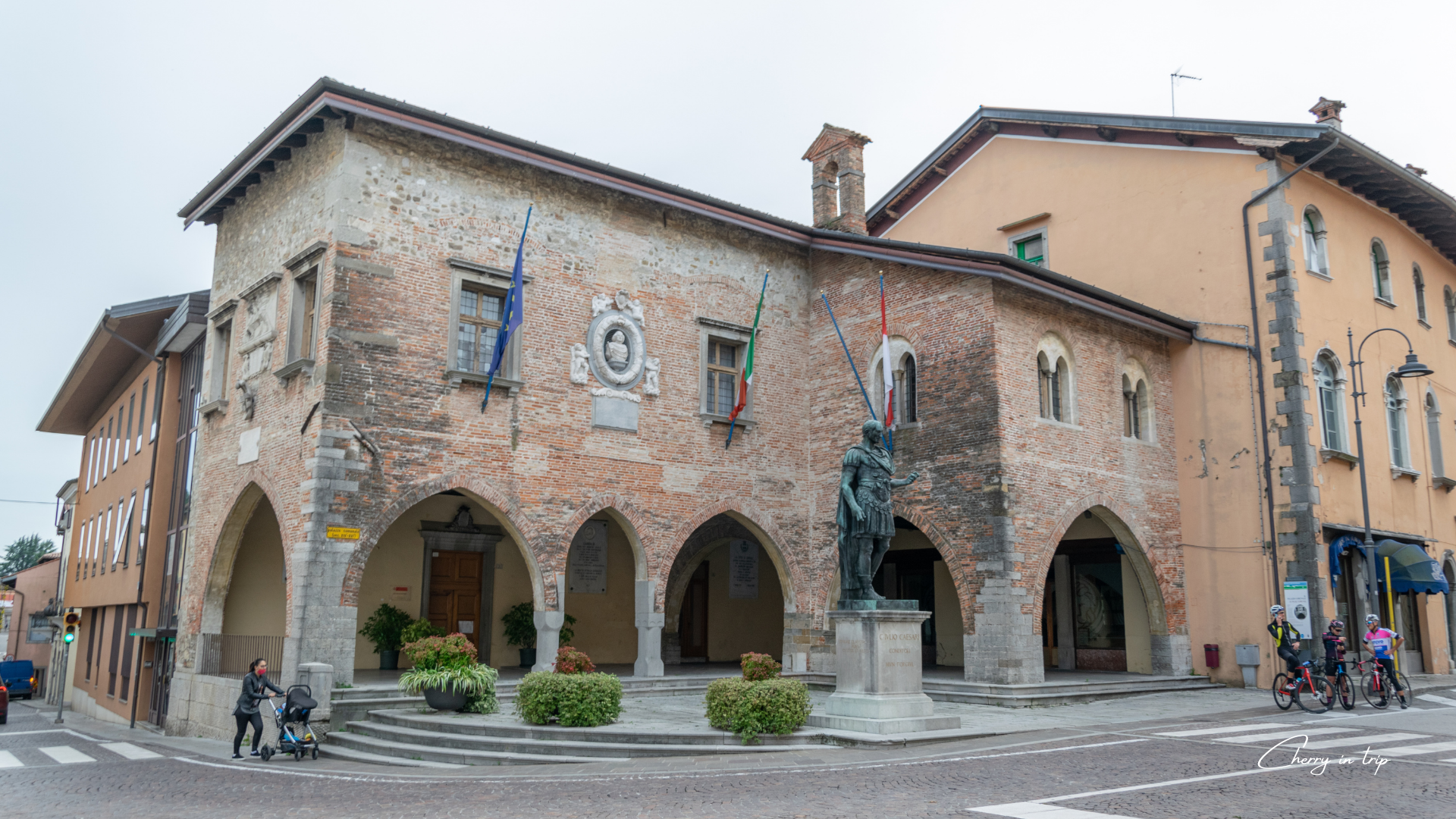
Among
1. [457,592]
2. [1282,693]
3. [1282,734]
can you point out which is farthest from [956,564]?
[457,592]

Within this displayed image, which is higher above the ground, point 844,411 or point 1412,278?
point 1412,278

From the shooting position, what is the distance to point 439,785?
30.2 ft

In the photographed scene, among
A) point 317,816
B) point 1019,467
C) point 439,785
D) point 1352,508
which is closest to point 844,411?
point 1019,467

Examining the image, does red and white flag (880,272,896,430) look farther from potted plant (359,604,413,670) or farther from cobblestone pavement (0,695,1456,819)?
potted plant (359,604,413,670)

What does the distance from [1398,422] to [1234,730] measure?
12.3 meters

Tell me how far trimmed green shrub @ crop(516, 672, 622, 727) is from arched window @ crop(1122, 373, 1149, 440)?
36.6 ft

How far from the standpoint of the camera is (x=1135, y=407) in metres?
19.2

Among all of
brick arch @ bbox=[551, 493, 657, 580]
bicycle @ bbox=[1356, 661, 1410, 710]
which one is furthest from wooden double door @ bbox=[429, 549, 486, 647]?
bicycle @ bbox=[1356, 661, 1410, 710]

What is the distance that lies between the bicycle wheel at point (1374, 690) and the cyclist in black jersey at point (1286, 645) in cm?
109

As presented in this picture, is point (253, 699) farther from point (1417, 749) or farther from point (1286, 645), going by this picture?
point (1286, 645)

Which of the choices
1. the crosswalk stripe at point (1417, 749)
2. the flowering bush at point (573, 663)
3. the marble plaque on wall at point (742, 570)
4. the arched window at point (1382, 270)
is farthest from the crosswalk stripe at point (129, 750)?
the arched window at point (1382, 270)

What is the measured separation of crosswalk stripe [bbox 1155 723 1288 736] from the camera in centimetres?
1185

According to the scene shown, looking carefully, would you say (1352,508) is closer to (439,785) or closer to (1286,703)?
(1286,703)

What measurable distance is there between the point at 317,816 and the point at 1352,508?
58.7 ft
